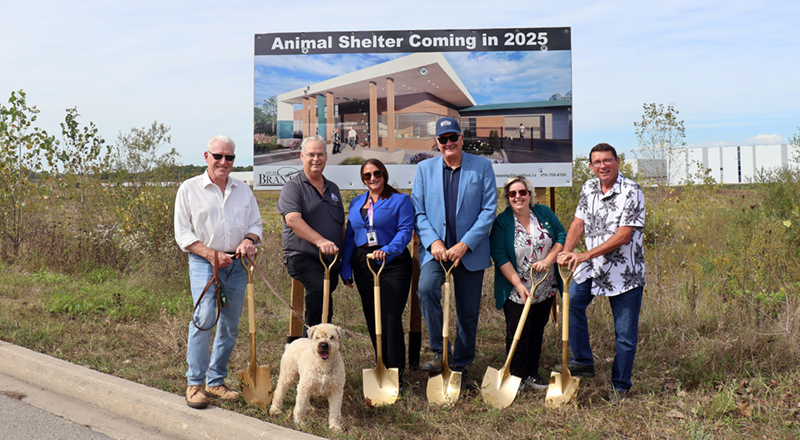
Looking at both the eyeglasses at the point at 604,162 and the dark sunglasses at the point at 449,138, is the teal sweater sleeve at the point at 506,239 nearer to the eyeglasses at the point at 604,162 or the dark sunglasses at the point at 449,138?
the eyeglasses at the point at 604,162

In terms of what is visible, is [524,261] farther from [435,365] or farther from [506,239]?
[435,365]

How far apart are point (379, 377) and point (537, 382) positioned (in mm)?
1334

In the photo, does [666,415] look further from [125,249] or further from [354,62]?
[125,249]

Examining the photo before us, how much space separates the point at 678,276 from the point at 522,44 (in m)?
4.44

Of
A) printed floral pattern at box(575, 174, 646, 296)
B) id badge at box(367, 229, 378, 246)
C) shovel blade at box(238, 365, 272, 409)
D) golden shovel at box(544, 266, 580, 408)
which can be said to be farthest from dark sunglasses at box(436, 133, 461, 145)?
shovel blade at box(238, 365, 272, 409)

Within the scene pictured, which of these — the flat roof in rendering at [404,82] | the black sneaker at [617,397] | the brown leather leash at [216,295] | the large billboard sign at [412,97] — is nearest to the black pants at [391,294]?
the brown leather leash at [216,295]

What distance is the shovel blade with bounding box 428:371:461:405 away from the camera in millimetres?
4180

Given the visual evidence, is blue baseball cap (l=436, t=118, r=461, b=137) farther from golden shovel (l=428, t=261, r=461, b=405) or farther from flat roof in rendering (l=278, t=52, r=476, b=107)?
flat roof in rendering (l=278, t=52, r=476, b=107)

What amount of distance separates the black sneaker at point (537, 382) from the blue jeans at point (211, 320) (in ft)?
8.03

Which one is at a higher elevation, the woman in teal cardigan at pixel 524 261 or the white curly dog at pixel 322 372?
the woman in teal cardigan at pixel 524 261

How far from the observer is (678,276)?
821cm

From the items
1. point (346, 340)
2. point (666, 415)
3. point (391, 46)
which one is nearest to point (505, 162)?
point (391, 46)

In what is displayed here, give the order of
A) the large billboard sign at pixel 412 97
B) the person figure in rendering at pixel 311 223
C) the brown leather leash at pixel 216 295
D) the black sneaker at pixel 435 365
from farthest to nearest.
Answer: the large billboard sign at pixel 412 97 < the black sneaker at pixel 435 365 < the person figure in rendering at pixel 311 223 < the brown leather leash at pixel 216 295

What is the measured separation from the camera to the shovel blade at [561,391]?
4.02 m
